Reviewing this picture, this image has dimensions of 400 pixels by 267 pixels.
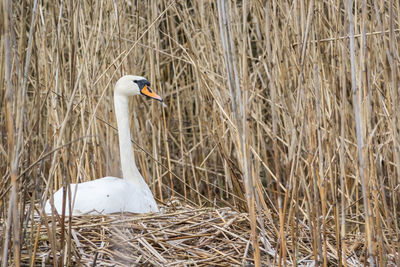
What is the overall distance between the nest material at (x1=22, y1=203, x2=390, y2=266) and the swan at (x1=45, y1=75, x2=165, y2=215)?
0.54 ft

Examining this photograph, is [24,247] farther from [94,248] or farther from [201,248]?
[201,248]

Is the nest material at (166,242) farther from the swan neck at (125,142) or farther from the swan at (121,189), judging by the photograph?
the swan neck at (125,142)

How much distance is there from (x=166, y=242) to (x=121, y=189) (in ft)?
2.24

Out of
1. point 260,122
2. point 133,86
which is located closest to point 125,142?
point 133,86

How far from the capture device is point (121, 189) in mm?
4047

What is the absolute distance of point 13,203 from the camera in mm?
2422

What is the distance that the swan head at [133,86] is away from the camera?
4.57 meters

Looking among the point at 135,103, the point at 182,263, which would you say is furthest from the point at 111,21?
the point at 182,263

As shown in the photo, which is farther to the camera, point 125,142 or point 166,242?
point 125,142

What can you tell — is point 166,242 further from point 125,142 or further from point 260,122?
point 125,142

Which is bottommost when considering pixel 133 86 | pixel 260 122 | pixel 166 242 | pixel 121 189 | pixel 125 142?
pixel 166 242

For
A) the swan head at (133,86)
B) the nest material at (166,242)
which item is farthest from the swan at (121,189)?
the nest material at (166,242)

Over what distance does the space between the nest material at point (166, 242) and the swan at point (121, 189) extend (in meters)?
0.17

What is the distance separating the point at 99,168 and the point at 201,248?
5.04ft
